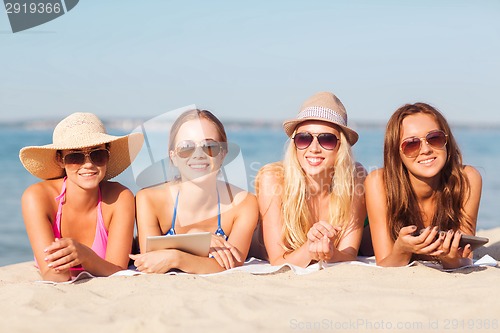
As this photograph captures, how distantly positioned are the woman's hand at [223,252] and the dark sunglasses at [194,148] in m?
0.72

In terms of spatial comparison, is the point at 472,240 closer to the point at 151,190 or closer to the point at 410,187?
the point at 410,187

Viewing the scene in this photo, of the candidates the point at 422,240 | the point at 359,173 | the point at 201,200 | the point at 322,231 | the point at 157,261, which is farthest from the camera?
the point at 359,173

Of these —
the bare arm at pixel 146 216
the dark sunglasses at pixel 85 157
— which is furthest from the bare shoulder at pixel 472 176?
the dark sunglasses at pixel 85 157

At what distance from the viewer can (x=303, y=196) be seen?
214 inches

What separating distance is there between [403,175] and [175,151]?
1913 mm

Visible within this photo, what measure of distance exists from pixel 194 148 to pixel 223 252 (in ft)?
2.92

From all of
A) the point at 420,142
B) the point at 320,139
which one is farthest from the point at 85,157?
the point at 420,142

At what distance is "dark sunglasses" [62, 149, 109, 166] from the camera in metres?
5.15

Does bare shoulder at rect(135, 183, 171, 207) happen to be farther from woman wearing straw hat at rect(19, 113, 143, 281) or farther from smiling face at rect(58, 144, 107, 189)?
smiling face at rect(58, 144, 107, 189)

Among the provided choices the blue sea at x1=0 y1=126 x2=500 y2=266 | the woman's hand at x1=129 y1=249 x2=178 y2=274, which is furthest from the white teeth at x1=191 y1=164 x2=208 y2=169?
the woman's hand at x1=129 y1=249 x2=178 y2=274

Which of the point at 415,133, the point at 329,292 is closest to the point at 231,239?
the point at 329,292

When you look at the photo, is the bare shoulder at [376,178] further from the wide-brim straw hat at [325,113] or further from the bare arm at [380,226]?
the wide-brim straw hat at [325,113]

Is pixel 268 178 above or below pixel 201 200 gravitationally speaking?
above

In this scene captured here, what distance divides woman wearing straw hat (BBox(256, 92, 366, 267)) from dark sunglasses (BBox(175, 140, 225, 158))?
0.55 m
